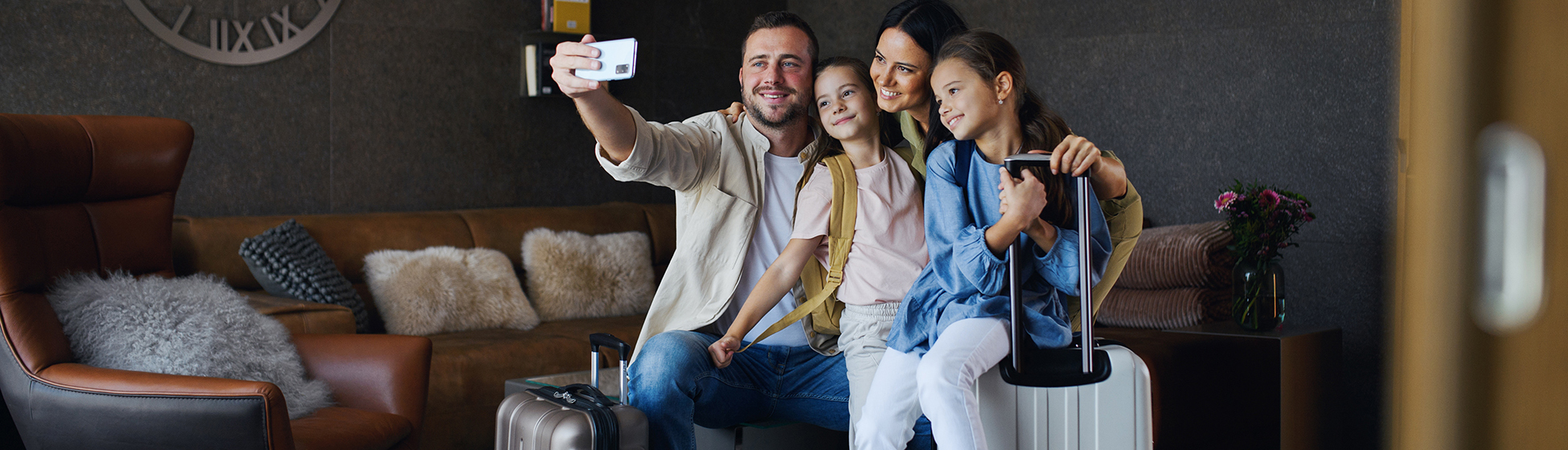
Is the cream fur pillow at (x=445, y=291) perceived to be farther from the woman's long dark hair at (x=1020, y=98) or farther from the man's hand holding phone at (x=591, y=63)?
the woman's long dark hair at (x=1020, y=98)

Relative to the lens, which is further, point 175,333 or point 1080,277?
point 175,333

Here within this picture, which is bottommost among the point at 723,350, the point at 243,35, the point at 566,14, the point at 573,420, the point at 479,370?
the point at 479,370

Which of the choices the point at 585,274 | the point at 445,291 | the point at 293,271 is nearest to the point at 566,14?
the point at 585,274

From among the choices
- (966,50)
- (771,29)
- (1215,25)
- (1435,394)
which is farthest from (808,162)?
(1215,25)

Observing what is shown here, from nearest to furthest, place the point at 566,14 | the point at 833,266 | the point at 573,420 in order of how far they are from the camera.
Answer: the point at 573,420
the point at 833,266
the point at 566,14

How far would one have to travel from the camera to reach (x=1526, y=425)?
17 cm

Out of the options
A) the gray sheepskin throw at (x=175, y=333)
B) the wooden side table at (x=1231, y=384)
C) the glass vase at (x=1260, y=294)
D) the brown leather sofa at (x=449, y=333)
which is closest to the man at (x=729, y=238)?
the gray sheepskin throw at (x=175, y=333)

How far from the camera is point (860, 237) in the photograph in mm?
1811

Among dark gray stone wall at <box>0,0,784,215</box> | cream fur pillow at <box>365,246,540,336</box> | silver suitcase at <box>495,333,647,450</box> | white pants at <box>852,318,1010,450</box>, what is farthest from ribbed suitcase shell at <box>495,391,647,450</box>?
dark gray stone wall at <box>0,0,784,215</box>

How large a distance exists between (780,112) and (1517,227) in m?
1.91

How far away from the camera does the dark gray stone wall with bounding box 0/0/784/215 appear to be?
3.32 m

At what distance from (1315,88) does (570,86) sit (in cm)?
281

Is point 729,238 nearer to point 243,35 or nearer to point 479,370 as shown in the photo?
point 479,370

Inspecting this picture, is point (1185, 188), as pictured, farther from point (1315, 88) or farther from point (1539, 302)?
point (1539, 302)
